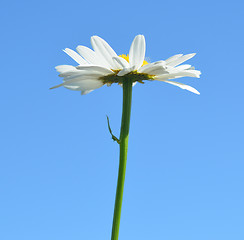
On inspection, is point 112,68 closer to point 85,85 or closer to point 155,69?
point 85,85

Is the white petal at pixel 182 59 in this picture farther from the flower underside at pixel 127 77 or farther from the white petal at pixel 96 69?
the white petal at pixel 96 69

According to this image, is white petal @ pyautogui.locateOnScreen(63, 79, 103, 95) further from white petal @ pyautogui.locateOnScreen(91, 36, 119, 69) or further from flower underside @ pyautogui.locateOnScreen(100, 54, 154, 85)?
white petal @ pyautogui.locateOnScreen(91, 36, 119, 69)

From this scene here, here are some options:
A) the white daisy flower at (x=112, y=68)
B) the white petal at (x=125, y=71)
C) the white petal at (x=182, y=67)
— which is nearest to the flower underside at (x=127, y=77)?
the white daisy flower at (x=112, y=68)

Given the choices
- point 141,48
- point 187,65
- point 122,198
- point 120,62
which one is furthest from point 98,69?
point 122,198

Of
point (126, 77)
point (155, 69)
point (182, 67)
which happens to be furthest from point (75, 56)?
point (182, 67)

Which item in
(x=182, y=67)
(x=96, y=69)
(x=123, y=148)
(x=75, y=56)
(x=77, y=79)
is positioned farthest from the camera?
(x=75, y=56)

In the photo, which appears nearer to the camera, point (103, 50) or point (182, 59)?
point (103, 50)

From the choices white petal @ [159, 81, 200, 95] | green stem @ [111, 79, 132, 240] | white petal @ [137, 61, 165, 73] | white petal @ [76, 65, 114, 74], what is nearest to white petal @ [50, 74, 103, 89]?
white petal @ [76, 65, 114, 74]

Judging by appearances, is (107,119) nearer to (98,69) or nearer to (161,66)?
(98,69)
